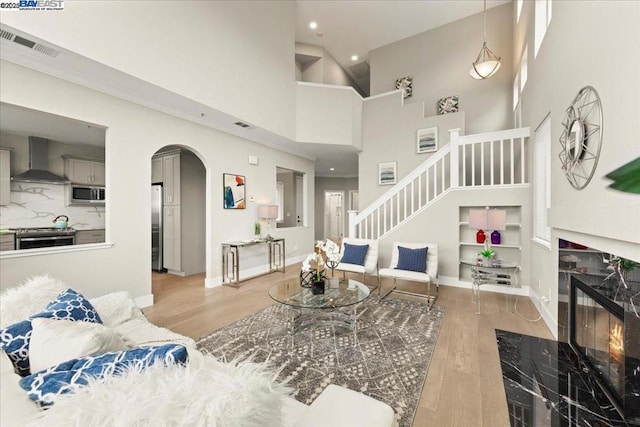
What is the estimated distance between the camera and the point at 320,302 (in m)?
2.73

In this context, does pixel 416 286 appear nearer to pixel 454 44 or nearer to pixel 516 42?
pixel 516 42

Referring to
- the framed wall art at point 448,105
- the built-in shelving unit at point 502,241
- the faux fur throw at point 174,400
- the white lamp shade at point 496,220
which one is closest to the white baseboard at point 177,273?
the faux fur throw at point 174,400

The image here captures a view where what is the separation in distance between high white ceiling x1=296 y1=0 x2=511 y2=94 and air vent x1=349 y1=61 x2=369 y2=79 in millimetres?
846

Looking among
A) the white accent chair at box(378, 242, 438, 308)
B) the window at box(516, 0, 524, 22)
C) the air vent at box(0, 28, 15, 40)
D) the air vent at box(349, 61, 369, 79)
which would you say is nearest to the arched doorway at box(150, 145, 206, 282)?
the air vent at box(0, 28, 15, 40)

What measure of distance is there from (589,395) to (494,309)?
174 cm

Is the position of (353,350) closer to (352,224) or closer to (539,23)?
(352,224)

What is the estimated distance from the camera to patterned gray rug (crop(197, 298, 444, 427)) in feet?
6.66

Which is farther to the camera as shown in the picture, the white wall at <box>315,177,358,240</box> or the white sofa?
the white wall at <box>315,177,358,240</box>

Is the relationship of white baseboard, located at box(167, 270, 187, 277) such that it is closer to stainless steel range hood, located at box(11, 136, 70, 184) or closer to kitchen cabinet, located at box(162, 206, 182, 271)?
kitchen cabinet, located at box(162, 206, 182, 271)

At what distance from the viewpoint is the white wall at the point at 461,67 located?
568cm

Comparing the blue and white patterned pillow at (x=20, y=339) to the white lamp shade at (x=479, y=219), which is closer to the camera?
the blue and white patterned pillow at (x=20, y=339)

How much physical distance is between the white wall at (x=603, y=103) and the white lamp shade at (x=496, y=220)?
0.54 metres

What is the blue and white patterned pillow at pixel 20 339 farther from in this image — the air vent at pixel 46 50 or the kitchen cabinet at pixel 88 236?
the kitchen cabinet at pixel 88 236

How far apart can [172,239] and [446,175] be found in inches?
229
